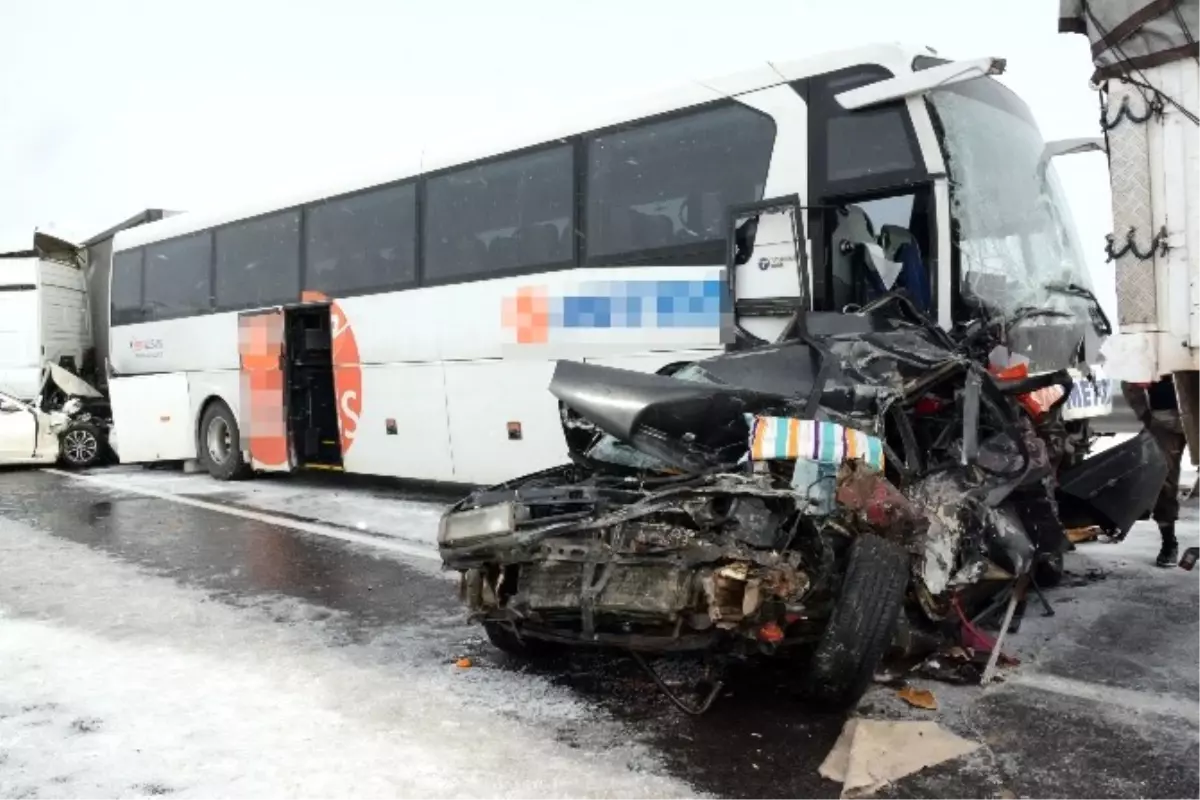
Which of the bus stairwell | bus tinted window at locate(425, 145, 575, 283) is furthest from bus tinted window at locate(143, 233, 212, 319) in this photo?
bus tinted window at locate(425, 145, 575, 283)

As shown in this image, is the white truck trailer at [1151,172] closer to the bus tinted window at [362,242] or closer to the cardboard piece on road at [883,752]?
the cardboard piece on road at [883,752]

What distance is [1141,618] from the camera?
515 centimetres

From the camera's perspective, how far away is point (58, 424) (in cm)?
1559

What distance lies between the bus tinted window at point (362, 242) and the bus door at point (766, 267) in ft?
13.2

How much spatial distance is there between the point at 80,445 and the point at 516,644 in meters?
13.8

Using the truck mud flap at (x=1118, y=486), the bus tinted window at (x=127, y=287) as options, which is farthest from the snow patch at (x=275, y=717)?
the bus tinted window at (x=127, y=287)

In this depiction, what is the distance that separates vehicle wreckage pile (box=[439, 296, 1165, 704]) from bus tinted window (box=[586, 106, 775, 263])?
2.48 metres

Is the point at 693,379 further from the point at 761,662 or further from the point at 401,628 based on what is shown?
the point at 401,628

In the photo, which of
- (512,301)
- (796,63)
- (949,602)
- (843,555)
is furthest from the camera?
(512,301)

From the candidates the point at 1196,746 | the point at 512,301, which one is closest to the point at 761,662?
the point at 1196,746

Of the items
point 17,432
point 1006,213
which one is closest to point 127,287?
point 17,432

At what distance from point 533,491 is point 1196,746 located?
2727 mm

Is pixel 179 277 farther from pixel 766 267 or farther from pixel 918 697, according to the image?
pixel 918 697

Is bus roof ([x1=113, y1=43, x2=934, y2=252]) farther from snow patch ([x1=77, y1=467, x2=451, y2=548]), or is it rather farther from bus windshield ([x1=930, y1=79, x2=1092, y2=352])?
snow patch ([x1=77, y1=467, x2=451, y2=548])
